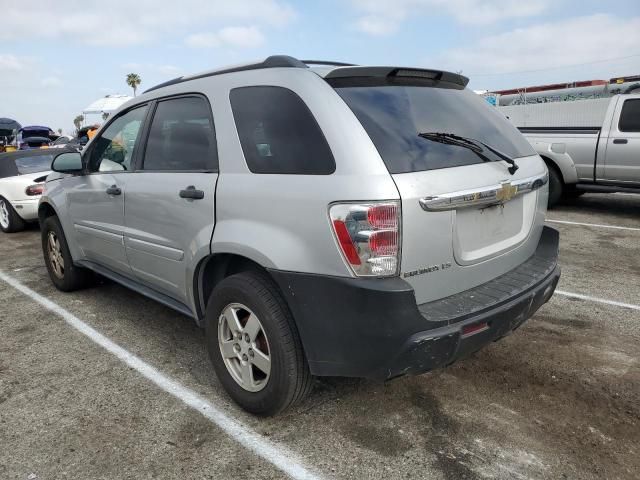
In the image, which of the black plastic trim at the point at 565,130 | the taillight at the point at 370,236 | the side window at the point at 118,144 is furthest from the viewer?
the black plastic trim at the point at 565,130

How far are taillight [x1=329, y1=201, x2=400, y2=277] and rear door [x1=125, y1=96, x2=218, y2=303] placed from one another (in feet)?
2.82

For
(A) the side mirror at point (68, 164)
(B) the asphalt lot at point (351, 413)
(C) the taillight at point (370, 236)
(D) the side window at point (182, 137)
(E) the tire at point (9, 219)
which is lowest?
(B) the asphalt lot at point (351, 413)

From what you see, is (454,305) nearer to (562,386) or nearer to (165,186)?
(562,386)

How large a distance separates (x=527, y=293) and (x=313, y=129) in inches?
51.8

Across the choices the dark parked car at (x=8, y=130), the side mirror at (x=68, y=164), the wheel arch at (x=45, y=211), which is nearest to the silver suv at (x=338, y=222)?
the side mirror at (x=68, y=164)

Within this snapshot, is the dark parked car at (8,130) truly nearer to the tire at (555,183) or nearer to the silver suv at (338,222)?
the tire at (555,183)

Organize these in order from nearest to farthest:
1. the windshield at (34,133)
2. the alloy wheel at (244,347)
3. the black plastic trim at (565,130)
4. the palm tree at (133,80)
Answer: the alloy wheel at (244,347) < the black plastic trim at (565,130) < the windshield at (34,133) < the palm tree at (133,80)

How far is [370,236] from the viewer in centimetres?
207

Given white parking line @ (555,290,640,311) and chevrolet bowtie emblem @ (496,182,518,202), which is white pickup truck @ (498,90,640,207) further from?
chevrolet bowtie emblem @ (496,182,518,202)

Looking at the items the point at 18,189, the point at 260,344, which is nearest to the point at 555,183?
the point at 260,344

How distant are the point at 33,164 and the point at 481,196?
808 cm

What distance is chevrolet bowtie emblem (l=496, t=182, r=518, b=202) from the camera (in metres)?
2.43

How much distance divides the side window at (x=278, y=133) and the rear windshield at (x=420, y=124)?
22 centimetres

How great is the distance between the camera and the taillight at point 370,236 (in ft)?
6.80
